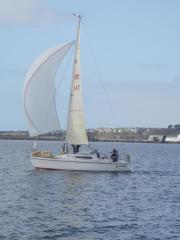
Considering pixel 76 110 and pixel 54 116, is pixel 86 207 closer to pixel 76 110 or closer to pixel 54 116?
pixel 54 116

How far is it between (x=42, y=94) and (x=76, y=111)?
3371 millimetres

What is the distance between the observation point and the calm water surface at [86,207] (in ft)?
82.0

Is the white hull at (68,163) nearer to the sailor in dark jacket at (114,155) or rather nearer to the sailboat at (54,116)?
the sailboat at (54,116)

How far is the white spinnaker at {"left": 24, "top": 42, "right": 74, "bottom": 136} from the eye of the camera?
49.8 m

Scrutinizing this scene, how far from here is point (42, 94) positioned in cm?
5053

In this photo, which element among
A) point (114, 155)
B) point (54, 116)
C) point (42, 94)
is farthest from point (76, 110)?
point (114, 155)

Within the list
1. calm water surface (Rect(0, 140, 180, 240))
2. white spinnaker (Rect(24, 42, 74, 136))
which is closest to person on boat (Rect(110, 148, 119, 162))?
calm water surface (Rect(0, 140, 180, 240))

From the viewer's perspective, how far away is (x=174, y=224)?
2722 cm

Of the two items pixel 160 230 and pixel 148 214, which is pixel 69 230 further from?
pixel 148 214

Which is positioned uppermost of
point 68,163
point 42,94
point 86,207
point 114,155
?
point 42,94

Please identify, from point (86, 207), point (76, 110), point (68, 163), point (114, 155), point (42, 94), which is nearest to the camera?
point (86, 207)

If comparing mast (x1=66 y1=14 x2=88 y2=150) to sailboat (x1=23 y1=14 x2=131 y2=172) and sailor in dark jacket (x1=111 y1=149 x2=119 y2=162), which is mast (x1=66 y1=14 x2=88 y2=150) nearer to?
sailboat (x1=23 y1=14 x2=131 y2=172)

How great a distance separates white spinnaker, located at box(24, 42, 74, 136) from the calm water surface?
13.0 ft

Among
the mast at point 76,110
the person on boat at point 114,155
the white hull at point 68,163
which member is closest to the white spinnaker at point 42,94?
the mast at point 76,110
